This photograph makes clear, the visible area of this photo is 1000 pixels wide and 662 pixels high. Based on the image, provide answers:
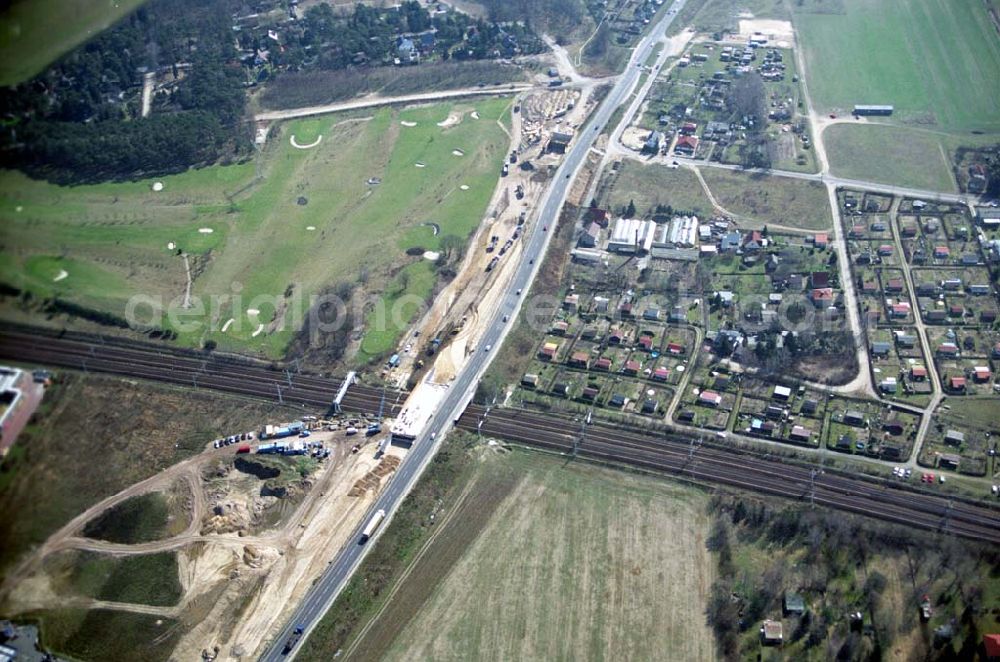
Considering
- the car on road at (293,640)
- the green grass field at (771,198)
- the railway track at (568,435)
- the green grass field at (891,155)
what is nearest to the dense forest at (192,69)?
the railway track at (568,435)

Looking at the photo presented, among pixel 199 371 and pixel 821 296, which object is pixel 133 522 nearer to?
pixel 199 371

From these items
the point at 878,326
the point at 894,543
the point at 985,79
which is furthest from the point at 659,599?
the point at 985,79

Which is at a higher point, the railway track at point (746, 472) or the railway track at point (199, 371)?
the railway track at point (199, 371)

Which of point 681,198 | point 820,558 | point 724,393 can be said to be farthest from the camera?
point 681,198

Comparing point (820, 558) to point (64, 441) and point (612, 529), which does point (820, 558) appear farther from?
point (64, 441)

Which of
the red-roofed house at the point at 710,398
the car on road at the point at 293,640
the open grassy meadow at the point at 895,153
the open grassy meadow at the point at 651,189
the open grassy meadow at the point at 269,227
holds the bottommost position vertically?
the car on road at the point at 293,640

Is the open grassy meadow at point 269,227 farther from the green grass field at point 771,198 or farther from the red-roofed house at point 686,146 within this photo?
the green grass field at point 771,198
